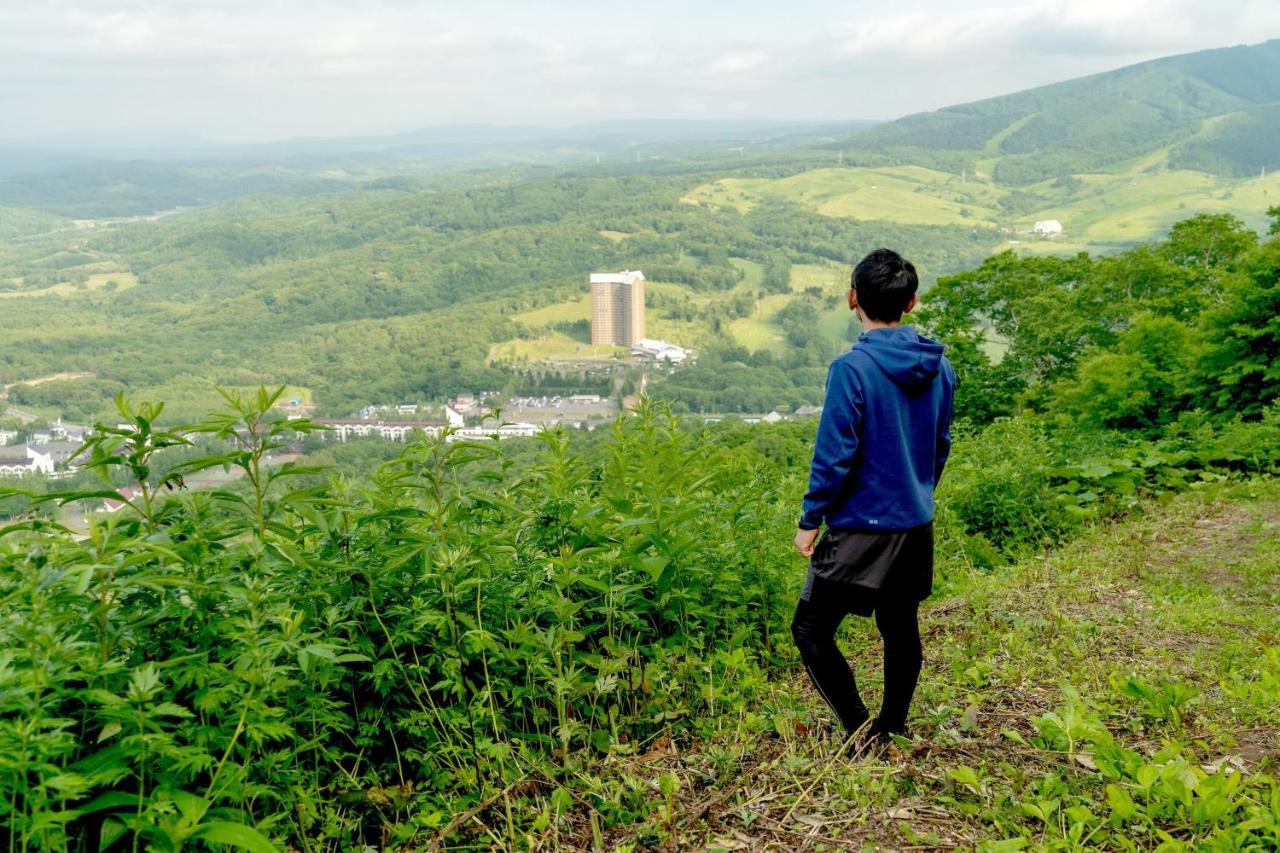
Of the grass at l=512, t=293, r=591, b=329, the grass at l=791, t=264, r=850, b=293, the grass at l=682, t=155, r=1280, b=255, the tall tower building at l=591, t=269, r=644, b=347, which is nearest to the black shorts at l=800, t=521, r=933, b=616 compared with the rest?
the tall tower building at l=591, t=269, r=644, b=347

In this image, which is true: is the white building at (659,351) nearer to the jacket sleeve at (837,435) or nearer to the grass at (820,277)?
the grass at (820,277)

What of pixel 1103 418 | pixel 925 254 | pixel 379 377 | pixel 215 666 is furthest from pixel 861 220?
pixel 215 666

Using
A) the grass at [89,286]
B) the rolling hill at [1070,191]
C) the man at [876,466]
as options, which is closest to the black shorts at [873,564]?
the man at [876,466]

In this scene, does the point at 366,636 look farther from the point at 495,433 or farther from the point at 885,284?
the point at 885,284

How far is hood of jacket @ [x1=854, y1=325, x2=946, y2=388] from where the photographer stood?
3270 millimetres

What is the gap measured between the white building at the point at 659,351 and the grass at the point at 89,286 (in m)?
94.1

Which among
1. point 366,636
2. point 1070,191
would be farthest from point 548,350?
point 1070,191

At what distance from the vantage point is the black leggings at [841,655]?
3.44m

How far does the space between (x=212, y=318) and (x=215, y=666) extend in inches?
5270

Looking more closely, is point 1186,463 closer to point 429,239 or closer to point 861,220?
point 861,220

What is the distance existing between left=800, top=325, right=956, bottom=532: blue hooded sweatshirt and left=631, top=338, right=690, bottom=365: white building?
86.8m

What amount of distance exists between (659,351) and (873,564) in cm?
9357

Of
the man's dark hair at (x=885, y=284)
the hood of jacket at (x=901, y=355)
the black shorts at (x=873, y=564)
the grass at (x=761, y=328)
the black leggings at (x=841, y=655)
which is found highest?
the man's dark hair at (x=885, y=284)

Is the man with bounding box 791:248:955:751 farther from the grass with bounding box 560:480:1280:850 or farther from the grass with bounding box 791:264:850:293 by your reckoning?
the grass with bounding box 791:264:850:293
